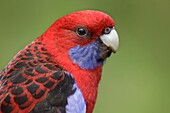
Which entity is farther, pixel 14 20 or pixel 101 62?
pixel 14 20

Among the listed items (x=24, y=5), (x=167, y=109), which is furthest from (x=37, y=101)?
(x=24, y=5)

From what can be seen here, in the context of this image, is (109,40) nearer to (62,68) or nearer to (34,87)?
(62,68)

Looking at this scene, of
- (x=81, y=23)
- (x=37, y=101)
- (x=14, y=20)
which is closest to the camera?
(x=37, y=101)

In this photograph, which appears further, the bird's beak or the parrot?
the bird's beak

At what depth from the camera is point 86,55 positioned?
10.3 ft

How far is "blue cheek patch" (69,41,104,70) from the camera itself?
3.12 metres

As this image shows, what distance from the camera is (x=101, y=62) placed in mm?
3211

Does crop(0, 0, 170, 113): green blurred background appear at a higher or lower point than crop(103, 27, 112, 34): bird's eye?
higher


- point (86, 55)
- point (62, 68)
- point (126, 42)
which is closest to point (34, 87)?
point (62, 68)

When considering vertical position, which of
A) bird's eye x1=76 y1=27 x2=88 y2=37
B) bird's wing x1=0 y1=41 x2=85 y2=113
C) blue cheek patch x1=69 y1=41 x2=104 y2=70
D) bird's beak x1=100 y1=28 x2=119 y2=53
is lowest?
bird's wing x1=0 y1=41 x2=85 y2=113

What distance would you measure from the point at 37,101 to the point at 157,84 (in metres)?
2.60

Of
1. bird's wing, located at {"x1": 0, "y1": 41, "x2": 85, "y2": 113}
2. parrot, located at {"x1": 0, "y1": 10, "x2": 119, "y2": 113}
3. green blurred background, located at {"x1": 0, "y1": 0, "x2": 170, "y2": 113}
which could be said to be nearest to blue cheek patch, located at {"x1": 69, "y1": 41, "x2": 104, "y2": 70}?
parrot, located at {"x1": 0, "y1": 10, "x2": 119, "y2": 113}

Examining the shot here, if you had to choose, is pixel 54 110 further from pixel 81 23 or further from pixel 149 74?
pixel 149 74

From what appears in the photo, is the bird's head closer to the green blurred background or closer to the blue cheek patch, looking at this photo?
the blue cheek patch
